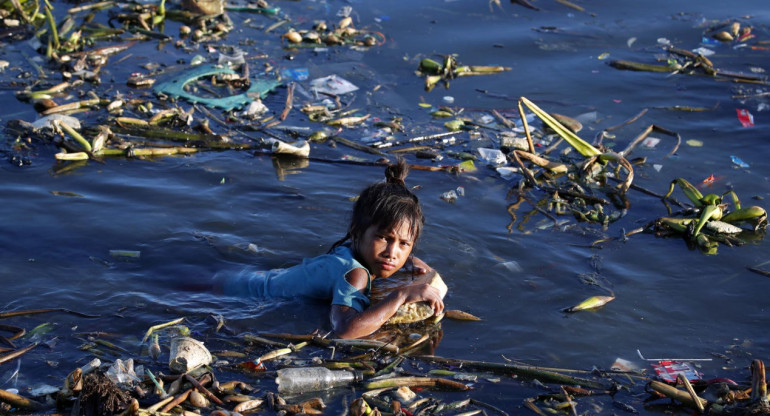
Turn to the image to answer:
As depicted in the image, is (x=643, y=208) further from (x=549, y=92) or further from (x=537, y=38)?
(x=537, y=38)

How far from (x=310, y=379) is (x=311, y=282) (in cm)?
104

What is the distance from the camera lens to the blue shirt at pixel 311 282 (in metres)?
4.29

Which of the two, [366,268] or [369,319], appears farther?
[366,268]

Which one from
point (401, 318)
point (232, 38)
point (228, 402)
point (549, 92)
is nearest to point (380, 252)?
point (401, 318)

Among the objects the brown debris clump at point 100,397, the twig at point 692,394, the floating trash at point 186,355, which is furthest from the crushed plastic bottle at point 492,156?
the brown debris clump at point 100,397

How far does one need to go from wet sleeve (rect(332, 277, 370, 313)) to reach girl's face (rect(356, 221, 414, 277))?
0.71 ft

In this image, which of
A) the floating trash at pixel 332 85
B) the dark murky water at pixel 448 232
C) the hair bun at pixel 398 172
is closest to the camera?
the dark murky water at pixel 448 232

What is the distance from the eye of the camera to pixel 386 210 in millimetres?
4312

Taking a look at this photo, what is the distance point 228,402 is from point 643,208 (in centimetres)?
362

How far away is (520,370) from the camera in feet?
12.4

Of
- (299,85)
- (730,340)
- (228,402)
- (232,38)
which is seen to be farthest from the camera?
(232,38)

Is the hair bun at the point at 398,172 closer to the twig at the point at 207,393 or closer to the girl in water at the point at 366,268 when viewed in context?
the girl in water at the point at 366,268

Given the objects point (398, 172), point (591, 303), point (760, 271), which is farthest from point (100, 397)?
point (760, 271)

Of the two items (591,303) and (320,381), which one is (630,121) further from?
(320,381)
